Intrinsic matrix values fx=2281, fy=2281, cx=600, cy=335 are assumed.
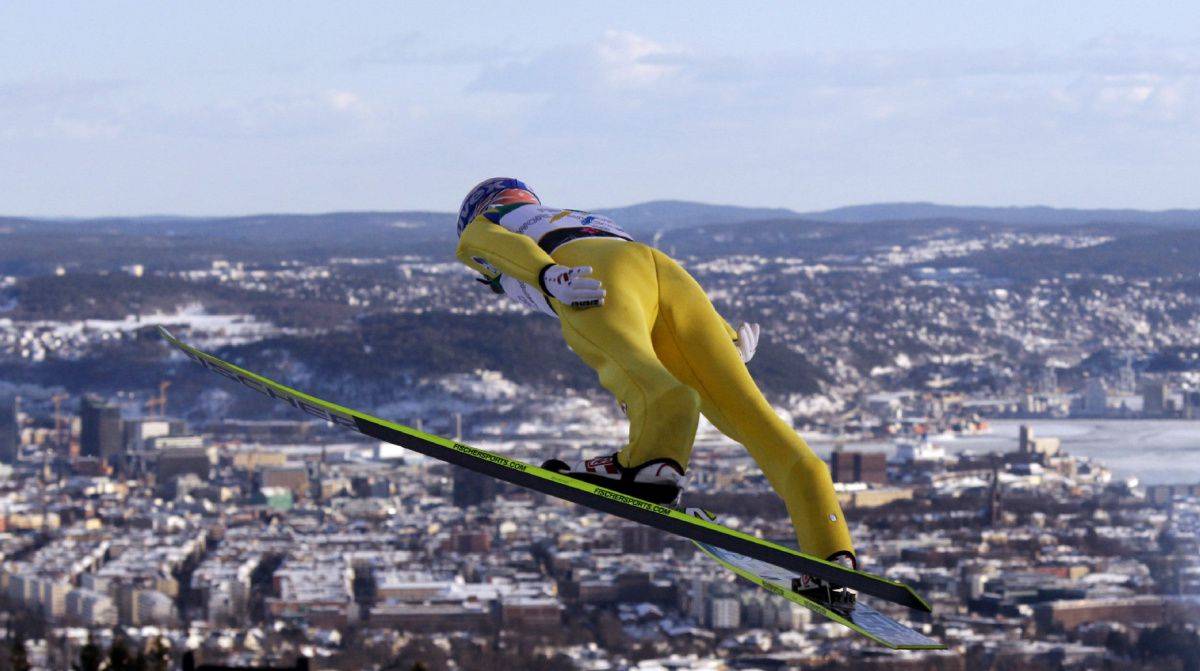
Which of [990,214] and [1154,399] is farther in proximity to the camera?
[990,214]

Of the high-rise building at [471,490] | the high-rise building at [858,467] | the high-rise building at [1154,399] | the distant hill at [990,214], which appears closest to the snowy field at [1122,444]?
the high-rise building at [1154,399]

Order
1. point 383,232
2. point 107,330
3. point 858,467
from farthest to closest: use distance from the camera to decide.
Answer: point 383,232, point 107,330, point 858,467

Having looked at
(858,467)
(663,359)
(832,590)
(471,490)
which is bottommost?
(471,490)

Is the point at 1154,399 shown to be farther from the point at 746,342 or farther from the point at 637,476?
the point at 637,476

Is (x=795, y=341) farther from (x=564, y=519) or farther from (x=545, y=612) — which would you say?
(x=545, y=612)

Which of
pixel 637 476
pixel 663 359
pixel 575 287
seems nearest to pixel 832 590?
pixel 637 476

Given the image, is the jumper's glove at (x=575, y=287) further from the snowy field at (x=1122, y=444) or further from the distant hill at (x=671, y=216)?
the distant hill at (x=671, y=216)
